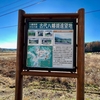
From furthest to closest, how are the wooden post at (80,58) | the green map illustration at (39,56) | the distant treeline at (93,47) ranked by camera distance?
the distant treeline at (93,47)
the green map illustration at (39,56)
the wooden post at (80,58)

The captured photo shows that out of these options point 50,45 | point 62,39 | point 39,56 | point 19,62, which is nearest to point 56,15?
point 62,39

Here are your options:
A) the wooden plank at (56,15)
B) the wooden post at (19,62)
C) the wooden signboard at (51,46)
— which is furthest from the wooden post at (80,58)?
the wooden post at (19,62)

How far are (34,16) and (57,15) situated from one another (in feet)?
1.45

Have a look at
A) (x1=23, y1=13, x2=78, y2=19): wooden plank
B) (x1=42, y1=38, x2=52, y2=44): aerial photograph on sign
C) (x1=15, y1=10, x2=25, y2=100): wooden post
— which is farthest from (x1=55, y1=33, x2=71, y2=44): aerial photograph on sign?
(x1=15, y1=10, x2=25, y2=100): wooden post

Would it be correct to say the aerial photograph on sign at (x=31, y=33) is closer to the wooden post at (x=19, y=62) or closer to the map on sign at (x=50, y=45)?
the map on sign at (x=50, y=45)

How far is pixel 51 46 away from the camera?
269 cm

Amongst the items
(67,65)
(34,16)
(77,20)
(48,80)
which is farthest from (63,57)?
(48,80)

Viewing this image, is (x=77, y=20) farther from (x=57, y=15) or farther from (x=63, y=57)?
(x=63, y=57)

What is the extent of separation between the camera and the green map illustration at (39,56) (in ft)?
8.81

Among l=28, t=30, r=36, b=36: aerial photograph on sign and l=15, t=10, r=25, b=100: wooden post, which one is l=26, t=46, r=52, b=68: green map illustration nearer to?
l=15, t=10, r=25, b=100: wooden post

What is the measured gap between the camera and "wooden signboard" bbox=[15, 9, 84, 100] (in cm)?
262

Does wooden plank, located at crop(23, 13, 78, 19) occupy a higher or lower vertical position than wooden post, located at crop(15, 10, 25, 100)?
higher

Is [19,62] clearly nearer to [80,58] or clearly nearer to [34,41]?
[34,41]

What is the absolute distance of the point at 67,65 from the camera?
262cm
